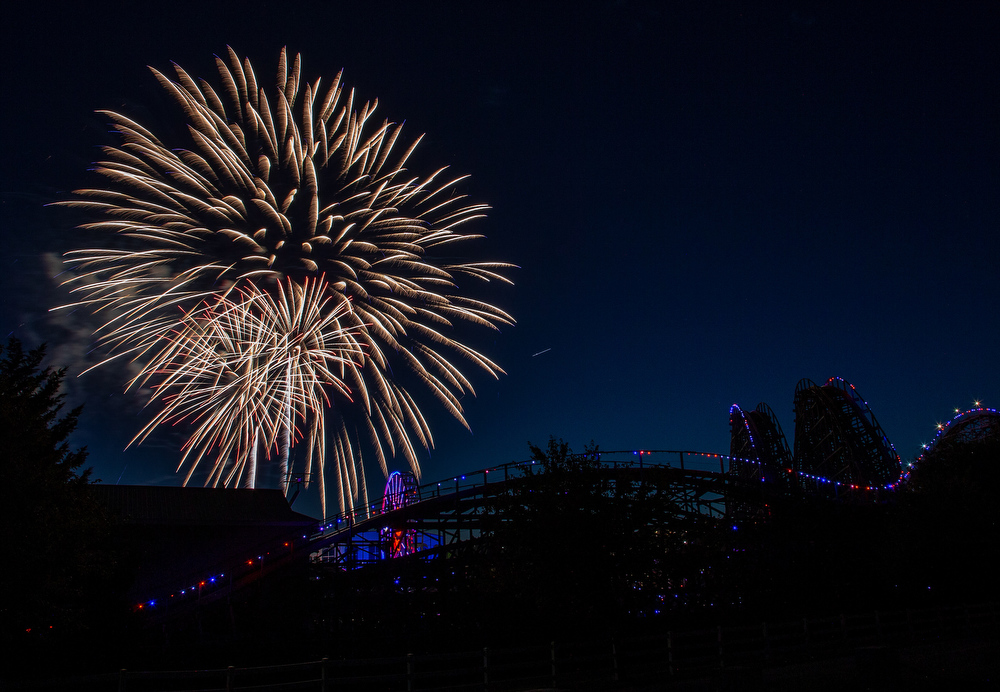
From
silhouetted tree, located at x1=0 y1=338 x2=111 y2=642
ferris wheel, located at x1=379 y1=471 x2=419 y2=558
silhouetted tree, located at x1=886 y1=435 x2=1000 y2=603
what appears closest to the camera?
silhouetted tree, located at x1=0 y1=338 x2=111 y2=642

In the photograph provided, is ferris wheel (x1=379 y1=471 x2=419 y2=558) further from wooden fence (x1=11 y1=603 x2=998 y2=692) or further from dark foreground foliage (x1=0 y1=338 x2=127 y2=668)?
dark foreground foliage (x1=0 y1=338 x2=127 y2=668)

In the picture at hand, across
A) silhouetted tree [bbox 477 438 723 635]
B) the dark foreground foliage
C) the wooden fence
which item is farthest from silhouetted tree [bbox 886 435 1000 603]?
the dark foreground foliage

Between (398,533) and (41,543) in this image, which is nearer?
(41,543)

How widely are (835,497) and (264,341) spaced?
31.6m

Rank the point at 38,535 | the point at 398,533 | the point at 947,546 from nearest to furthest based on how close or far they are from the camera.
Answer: the point at 38,535
the point at 947,546
the point at 398,533

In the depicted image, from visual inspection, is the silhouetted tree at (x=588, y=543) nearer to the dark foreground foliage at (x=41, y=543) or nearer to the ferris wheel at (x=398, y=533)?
the dark foreground foliage at (x=41, y=543)

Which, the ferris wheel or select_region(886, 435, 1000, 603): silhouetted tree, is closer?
select_region(886, 435, 1000, 603): silhouetted tree

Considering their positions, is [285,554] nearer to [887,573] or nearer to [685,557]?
[685,557]

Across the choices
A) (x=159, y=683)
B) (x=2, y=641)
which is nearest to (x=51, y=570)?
(x=2, y=641)

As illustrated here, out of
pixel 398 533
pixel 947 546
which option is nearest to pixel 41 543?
pixel 398 533

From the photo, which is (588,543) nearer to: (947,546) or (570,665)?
(570,665)

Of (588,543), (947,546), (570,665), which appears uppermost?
(588,543)

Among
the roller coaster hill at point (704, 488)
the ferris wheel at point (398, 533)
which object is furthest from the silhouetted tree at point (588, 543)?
the ferris wheel at point (398, 533)

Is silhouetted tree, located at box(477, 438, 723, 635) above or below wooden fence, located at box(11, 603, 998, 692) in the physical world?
above
